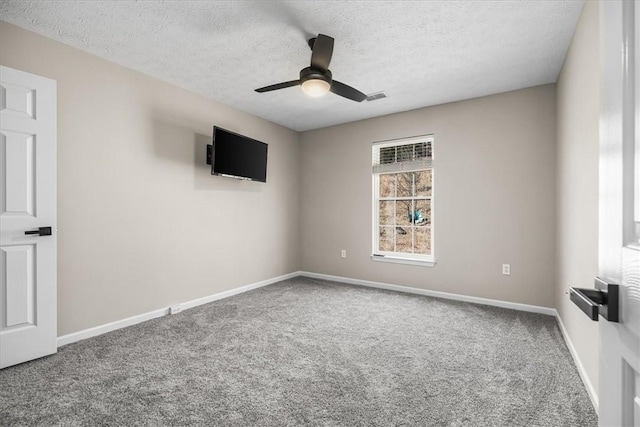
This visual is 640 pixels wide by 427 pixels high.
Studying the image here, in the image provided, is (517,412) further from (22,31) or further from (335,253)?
(22,31)

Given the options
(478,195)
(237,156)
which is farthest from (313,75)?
(478,195)

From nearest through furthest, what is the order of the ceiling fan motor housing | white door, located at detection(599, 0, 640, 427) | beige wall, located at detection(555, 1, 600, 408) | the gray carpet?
white door, located at detection(599, 0, 640, 427) < the gray carpet < beige wall, located at detection(555, 1, 600, 408) < the ceiling fan motor housing

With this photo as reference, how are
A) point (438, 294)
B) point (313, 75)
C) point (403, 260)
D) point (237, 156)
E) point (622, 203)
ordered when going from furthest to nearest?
point (403, 260)
point (438, 294)
point (237, 156)
point (313, 75)
point (622, 203)

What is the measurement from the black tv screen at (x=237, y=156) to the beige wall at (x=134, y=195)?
31 cm

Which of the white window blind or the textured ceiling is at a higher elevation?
the textured ceiling

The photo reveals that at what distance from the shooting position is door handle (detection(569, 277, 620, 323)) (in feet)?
2.07

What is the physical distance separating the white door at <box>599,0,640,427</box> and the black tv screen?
140 inches

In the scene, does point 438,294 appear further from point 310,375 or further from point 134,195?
point 134,195

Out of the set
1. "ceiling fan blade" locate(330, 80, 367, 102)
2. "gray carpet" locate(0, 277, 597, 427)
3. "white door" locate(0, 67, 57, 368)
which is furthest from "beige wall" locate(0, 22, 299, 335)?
"ceiling fan blade" locate(330, 80, 367, 102)

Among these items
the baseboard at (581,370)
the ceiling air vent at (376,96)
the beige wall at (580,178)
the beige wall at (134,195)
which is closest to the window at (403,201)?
the ceiling air vent at (376,96)

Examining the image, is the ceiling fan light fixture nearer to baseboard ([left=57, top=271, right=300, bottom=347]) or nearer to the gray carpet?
the gray carpet

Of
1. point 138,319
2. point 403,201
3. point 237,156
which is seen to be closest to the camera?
point 138,319

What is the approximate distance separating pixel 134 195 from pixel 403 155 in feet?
11.4

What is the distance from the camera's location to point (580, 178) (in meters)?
2.29
